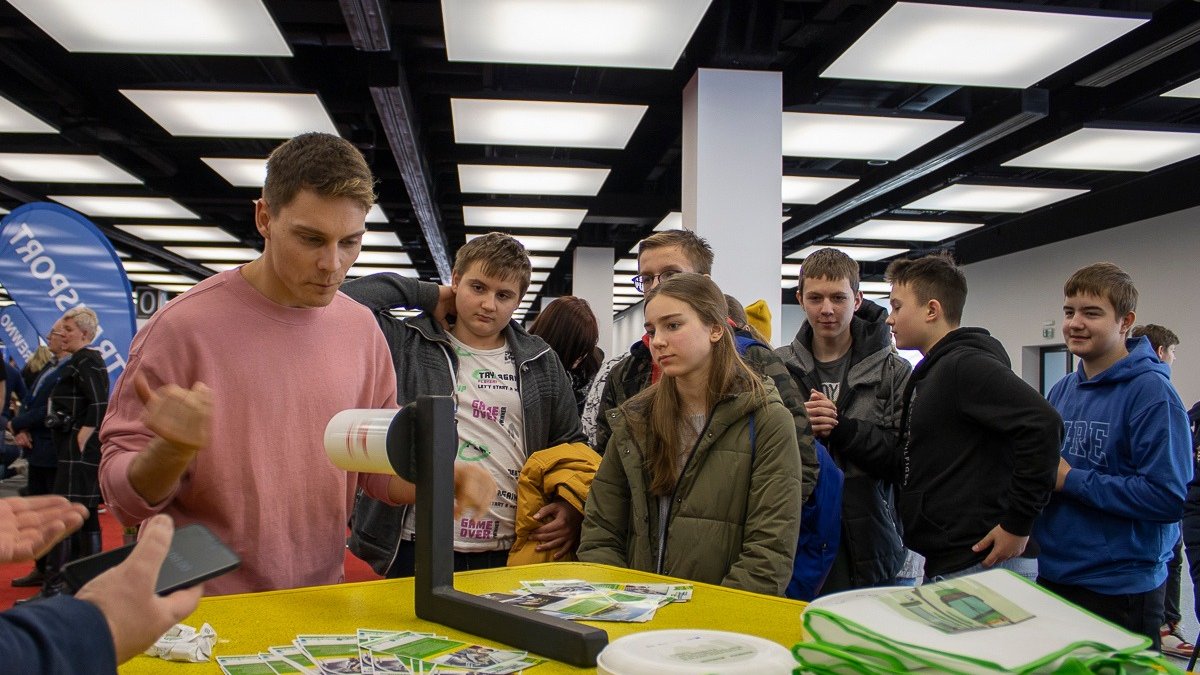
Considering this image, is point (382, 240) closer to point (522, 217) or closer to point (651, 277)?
point (522, 217)

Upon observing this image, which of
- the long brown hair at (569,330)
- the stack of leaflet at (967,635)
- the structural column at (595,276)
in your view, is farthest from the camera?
the structural column at (595,276)

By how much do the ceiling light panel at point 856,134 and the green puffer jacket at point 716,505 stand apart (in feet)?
13.7

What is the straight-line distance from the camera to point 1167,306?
28.0 feet

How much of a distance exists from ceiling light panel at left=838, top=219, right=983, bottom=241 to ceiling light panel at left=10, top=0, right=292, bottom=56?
7.12 m

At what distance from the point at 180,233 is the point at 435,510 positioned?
11386mm

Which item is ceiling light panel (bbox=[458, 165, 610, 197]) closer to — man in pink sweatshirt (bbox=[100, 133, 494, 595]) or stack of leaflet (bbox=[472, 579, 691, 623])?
man in pink sweatshirt (bbox=[100, 133, 494, 595])

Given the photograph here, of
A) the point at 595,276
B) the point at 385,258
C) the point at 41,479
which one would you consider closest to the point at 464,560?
the point at 41,479

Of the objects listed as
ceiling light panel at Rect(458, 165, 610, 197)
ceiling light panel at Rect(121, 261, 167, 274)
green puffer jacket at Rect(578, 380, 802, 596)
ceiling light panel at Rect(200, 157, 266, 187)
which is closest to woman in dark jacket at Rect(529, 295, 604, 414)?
green puffer jacket at Rect(578, 380, 802, 596)

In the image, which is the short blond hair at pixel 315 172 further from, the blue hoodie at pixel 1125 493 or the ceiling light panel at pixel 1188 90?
the ceiling light panel at pixel 1188 90

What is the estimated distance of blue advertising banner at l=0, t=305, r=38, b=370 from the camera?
5.92 m

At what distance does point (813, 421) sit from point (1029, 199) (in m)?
6.86

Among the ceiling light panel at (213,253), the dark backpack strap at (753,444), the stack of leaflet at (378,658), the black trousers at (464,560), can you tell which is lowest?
the black trousers at (464,560)

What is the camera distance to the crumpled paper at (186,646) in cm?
106

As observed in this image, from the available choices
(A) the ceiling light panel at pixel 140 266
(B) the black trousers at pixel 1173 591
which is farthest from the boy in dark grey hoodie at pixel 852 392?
(A) the ceiling light panel at pixel 140 266
